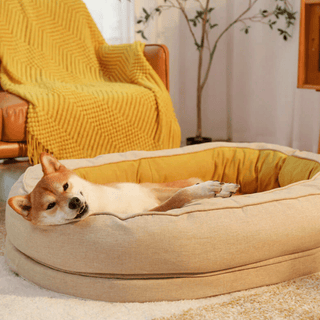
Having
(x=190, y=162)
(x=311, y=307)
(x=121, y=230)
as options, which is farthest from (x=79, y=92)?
(x=311, y=307)

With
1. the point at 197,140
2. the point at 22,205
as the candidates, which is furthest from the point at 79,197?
the point at 197,140

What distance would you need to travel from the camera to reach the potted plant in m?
3.22

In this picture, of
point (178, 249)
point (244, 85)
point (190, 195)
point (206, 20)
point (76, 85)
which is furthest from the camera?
point (244, 85)

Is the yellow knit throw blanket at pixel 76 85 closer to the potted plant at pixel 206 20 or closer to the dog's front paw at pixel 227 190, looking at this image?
the potted plant at pixel 206 20

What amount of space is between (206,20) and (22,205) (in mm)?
2603

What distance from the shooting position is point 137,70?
2.55 meters

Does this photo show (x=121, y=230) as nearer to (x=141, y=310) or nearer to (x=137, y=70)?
(x=141, y=310)

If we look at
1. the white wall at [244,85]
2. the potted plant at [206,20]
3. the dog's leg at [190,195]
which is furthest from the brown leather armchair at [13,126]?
the white wall at [244,85]

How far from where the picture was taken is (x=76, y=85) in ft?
7.81

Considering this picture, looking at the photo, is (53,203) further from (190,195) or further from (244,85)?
(244,85)

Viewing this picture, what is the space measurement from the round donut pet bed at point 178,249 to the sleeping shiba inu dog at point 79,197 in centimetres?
5

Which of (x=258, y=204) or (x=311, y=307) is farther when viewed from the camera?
(x=258, y=204)

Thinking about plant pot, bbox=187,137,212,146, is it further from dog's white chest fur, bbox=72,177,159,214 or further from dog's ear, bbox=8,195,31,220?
dog's ear, bbox=8,195,31,220

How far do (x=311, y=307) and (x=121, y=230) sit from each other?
55 centimetres
